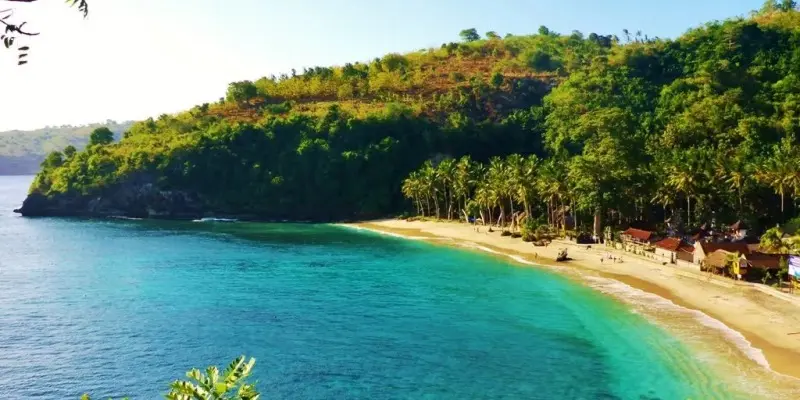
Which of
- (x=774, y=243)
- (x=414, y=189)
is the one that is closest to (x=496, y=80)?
(x=414, y=189)

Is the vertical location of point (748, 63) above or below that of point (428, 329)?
above

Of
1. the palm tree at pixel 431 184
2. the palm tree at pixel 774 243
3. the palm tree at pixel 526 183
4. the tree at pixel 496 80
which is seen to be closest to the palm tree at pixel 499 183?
the palm tree at pixel 526 183

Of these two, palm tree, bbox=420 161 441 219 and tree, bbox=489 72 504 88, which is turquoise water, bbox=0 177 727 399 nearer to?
palm tree, bbox=420 161 441 219

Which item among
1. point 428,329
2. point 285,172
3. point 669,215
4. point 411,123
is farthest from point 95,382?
point 411,123

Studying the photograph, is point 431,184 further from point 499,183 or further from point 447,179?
point 499,183

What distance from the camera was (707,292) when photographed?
5706 centimetres

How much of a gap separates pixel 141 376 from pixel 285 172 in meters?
105

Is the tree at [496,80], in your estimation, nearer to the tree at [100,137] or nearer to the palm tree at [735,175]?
the palm tree at [735,175]

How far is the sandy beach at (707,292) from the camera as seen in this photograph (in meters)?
41.7

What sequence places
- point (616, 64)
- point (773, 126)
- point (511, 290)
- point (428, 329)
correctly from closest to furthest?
point (428, 329) < point (511, 290) < point (773, 126) < point (616, 64)

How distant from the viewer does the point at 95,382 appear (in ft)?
127

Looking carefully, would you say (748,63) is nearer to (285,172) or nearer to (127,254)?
(285,172)

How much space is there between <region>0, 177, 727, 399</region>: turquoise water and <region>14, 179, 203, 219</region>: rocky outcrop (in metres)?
60.0

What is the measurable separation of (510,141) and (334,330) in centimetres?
10981
